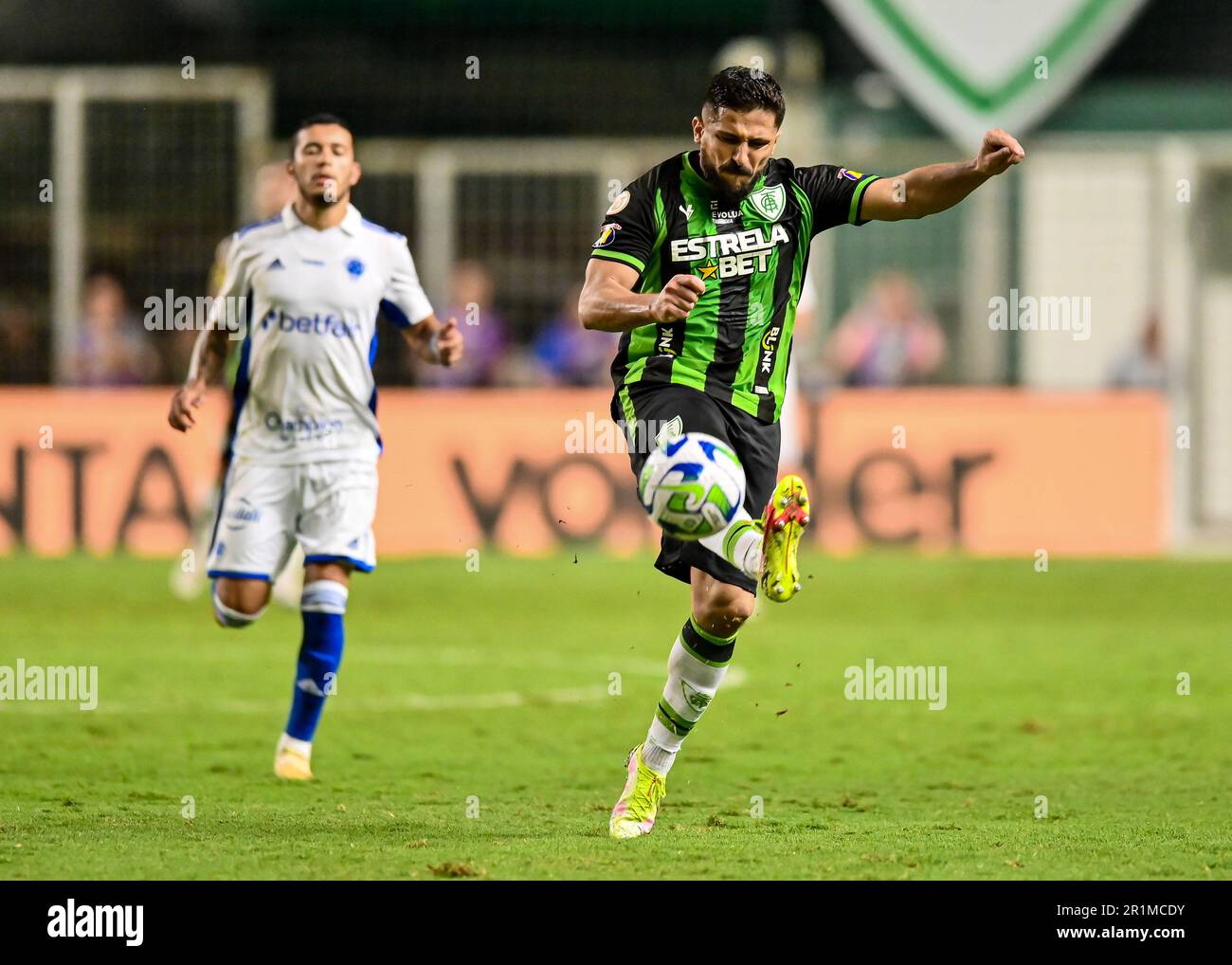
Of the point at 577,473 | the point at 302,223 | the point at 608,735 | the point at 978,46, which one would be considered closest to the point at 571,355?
the point at 577,473

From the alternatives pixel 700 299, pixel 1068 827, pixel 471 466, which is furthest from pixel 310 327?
pixel 471 466

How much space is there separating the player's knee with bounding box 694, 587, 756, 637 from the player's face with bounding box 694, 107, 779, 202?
1298 millimetres

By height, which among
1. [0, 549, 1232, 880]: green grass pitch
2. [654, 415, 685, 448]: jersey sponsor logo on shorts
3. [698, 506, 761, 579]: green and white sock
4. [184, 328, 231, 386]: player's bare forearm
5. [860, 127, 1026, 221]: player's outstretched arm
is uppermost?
[860, 127, 1026, 221]: player's outstretched arm

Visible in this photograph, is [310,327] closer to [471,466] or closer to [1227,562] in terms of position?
[471,466]

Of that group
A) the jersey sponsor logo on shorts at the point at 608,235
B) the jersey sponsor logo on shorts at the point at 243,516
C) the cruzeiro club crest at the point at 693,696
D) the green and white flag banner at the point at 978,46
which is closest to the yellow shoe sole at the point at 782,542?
the cruzeiro club crest at the point at 693,696

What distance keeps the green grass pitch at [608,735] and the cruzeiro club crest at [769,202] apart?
1985 millimetres

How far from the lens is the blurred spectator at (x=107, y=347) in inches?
674

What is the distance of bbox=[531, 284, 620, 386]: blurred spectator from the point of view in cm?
1723

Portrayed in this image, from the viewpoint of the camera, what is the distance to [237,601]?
770cm

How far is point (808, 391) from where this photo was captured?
16.5 m

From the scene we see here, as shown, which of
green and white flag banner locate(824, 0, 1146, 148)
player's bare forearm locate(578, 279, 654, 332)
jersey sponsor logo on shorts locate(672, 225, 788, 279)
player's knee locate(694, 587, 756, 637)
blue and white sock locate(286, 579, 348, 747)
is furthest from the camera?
green and white flag banner locate(824, 0, 1146, 148)

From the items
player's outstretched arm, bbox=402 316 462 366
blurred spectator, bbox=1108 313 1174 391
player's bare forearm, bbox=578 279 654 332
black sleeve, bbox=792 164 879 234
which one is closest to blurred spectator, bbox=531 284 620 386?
blurred spectator, bbox=1108 313 1174 391

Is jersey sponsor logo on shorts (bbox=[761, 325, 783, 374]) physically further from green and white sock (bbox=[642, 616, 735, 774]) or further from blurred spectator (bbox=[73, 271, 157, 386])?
blurred spectator (bbox=[73, 271, 157, 386])

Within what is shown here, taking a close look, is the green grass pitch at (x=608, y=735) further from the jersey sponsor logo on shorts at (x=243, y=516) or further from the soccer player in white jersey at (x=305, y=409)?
the jersey sponsor logo on shorts at (x=243, y=516)
